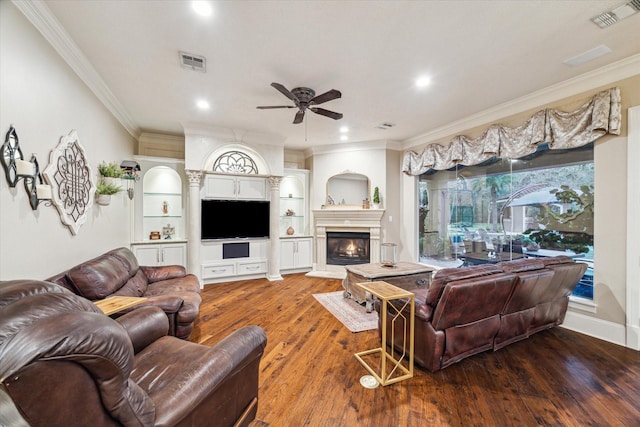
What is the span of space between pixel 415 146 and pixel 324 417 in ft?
16.3

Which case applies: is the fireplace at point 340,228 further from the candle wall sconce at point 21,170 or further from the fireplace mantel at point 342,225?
the candle wall sconce at point 21,170

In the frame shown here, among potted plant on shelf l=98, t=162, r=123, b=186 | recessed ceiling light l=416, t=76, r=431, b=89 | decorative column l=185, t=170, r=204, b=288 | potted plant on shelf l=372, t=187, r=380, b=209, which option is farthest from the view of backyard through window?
potted plant on shelf l=98, t=162, r=123, b=186

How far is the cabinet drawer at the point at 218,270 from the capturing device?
199 inches

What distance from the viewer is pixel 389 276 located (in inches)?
141

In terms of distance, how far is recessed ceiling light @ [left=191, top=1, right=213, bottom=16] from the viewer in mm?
1999

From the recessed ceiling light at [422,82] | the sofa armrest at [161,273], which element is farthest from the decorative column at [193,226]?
the recessed ceiling light at [422,82]

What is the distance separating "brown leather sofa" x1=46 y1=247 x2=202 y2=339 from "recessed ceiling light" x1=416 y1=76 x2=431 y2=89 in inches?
139

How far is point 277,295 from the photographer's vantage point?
446 cm

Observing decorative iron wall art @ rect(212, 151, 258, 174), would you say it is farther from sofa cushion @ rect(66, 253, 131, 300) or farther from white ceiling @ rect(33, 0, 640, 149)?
sofa cushion @ rect(66, 253, 131, 300)

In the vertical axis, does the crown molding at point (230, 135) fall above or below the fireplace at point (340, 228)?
above

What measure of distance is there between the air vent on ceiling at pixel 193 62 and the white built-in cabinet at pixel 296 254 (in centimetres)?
368

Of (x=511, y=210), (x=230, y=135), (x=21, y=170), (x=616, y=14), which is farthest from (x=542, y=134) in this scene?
(x=21, y=170)

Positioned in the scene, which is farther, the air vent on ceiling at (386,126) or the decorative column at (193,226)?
the decorative column at (193,226)

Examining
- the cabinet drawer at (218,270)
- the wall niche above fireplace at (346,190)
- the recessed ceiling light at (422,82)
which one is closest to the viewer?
the recessed ceiling light at (422,82)
